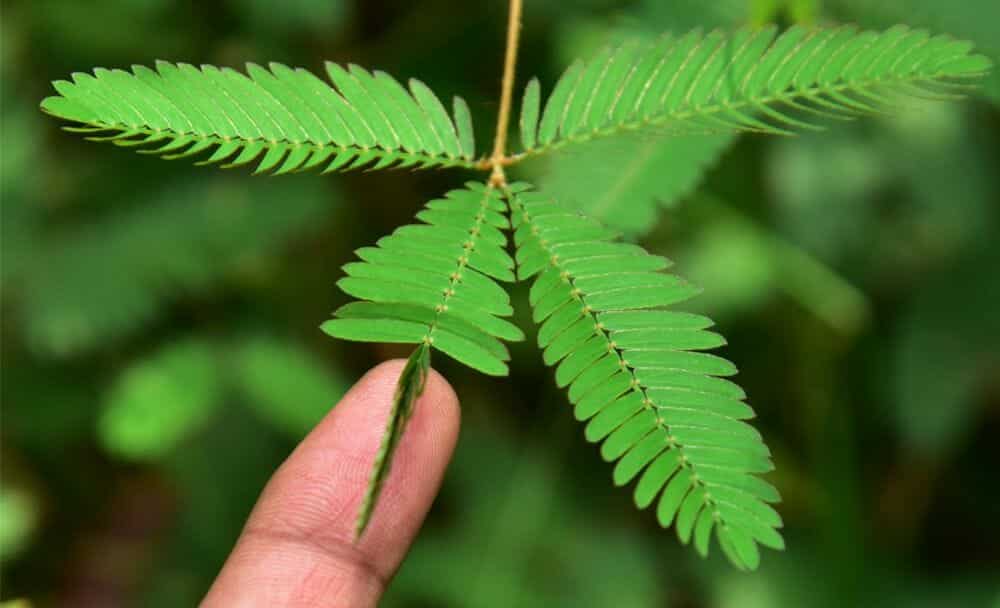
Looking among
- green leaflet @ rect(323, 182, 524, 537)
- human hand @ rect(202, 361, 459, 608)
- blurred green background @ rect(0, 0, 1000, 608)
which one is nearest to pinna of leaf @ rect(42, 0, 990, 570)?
green leaflet @ rect(323, 182, 524, 537)

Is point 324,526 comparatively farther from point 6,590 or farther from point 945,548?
point 945,548

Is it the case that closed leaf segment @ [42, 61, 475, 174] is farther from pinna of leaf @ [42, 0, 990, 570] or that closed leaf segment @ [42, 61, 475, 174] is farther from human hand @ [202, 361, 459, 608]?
human hand @ [202, 361, 459, 608]

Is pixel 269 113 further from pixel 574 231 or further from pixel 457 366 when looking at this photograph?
pixel 457 366

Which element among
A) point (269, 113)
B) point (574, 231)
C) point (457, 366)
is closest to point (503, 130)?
point (574, 231)

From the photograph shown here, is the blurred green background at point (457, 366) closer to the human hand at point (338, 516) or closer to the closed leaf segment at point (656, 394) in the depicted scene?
the human hand at point (338, 516)

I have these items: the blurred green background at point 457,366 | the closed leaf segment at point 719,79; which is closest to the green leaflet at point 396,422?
the closed leaf segment at point 719,79

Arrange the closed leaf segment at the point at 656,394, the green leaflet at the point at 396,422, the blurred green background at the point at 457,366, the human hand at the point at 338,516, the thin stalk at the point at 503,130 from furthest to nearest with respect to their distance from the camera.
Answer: the blurred green background at the point at 457,366, the human hand at the point at 338,516, the thin stalk at the point at 503,130, the closed leaf segment at the point at 656,394, the green leaflet at the point at 396,422

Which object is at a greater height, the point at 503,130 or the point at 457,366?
the point at 503,130
